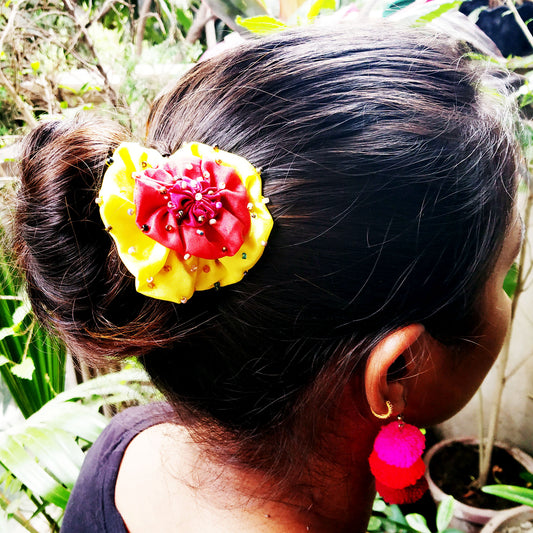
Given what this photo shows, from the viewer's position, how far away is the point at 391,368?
598mm

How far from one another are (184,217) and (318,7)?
65 cm

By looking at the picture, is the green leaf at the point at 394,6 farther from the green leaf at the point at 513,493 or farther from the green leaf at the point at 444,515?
the green leaf at the point at 444,515

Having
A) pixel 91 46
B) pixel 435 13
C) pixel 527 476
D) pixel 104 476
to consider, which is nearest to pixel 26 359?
pixel 104 476

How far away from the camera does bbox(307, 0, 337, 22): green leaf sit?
865 millimetres

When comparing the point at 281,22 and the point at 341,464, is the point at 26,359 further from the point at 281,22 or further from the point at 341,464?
the point at 281,22

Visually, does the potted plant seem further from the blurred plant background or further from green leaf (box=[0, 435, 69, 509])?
green leaf (box=[0, 435, 69, 509])

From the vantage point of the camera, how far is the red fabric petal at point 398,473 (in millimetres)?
589

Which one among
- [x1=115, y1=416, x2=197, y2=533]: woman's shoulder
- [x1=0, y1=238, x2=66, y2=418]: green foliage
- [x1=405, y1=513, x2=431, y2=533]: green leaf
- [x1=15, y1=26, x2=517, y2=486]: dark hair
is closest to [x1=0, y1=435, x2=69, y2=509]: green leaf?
[x1=115, y1=416, x2=197, y2=533]: woman's shoulder

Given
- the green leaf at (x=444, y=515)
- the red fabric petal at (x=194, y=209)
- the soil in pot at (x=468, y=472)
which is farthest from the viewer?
the soil in pot at (x=468, y=472)

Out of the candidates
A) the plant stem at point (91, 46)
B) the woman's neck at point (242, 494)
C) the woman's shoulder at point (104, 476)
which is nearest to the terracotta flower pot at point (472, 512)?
the woman's neck at point (242, 494)

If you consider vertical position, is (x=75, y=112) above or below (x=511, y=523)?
above

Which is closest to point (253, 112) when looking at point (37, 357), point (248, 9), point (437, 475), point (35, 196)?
point (35, 196)

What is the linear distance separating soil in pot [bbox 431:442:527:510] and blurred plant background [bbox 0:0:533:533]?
0.28 meters

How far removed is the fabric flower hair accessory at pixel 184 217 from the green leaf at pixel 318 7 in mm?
542
